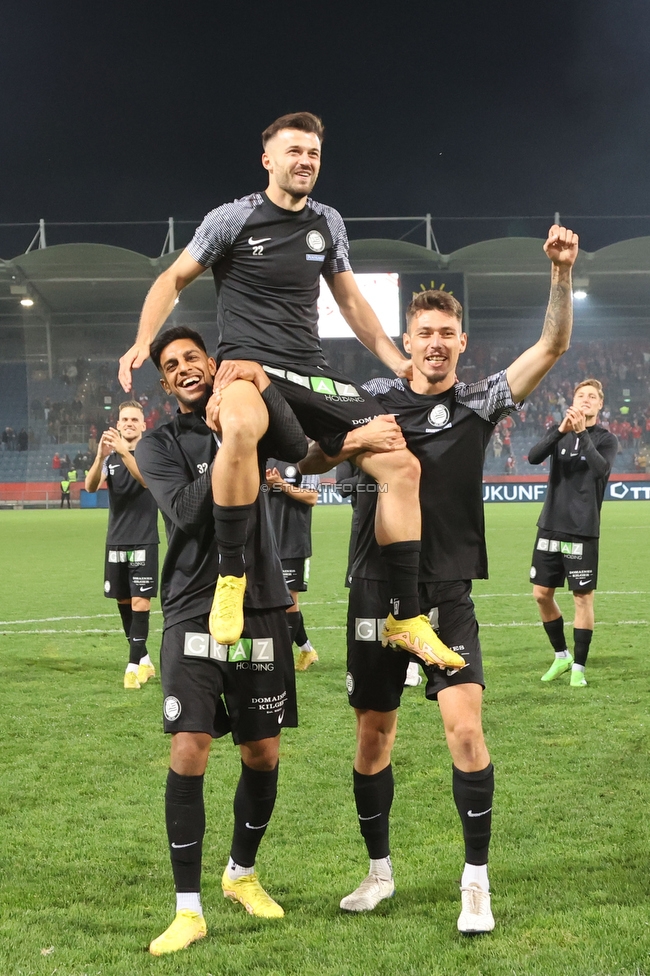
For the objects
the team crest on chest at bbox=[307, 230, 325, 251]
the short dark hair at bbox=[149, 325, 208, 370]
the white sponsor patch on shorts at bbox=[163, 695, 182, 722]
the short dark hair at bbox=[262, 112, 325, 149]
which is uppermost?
the short dark hair at bbox=[262, 112, 325, 149]

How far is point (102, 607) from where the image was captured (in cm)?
1227

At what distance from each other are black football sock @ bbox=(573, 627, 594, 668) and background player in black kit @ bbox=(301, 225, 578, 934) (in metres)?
4.14

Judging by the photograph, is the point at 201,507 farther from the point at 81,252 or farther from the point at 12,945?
the point at 81,252

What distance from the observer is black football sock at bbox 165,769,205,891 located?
3.29 meters

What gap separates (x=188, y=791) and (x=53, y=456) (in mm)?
40211

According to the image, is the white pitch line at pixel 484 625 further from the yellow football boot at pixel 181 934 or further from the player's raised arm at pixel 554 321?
the yellow football boot at pixel 181 934

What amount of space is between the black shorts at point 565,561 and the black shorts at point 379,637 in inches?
163

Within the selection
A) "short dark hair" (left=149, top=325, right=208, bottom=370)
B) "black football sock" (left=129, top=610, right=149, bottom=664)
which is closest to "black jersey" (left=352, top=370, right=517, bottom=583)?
"short dark hair" (left=149, top=325, right=208, bottom=370)

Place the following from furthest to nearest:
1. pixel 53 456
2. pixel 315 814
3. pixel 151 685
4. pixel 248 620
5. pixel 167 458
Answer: pixel 53 456, pixel 151 685, pixel 315 814, pixel 167 458, pixel 248 620

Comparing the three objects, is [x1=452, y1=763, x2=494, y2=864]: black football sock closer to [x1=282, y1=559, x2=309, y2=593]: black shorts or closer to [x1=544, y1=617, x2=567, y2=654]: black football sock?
[x1=544, y1=617, x2=567, y2=654]: black football sock

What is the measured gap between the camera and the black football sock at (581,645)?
7.61 m

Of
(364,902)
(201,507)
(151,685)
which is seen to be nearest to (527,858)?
(364,902)

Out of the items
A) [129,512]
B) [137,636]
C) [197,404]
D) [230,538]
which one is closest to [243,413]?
[197,404]

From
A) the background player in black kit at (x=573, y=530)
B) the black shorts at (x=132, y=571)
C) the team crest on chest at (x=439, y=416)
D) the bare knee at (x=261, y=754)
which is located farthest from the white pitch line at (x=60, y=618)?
the team crest on chest at (x=439, y=416)
